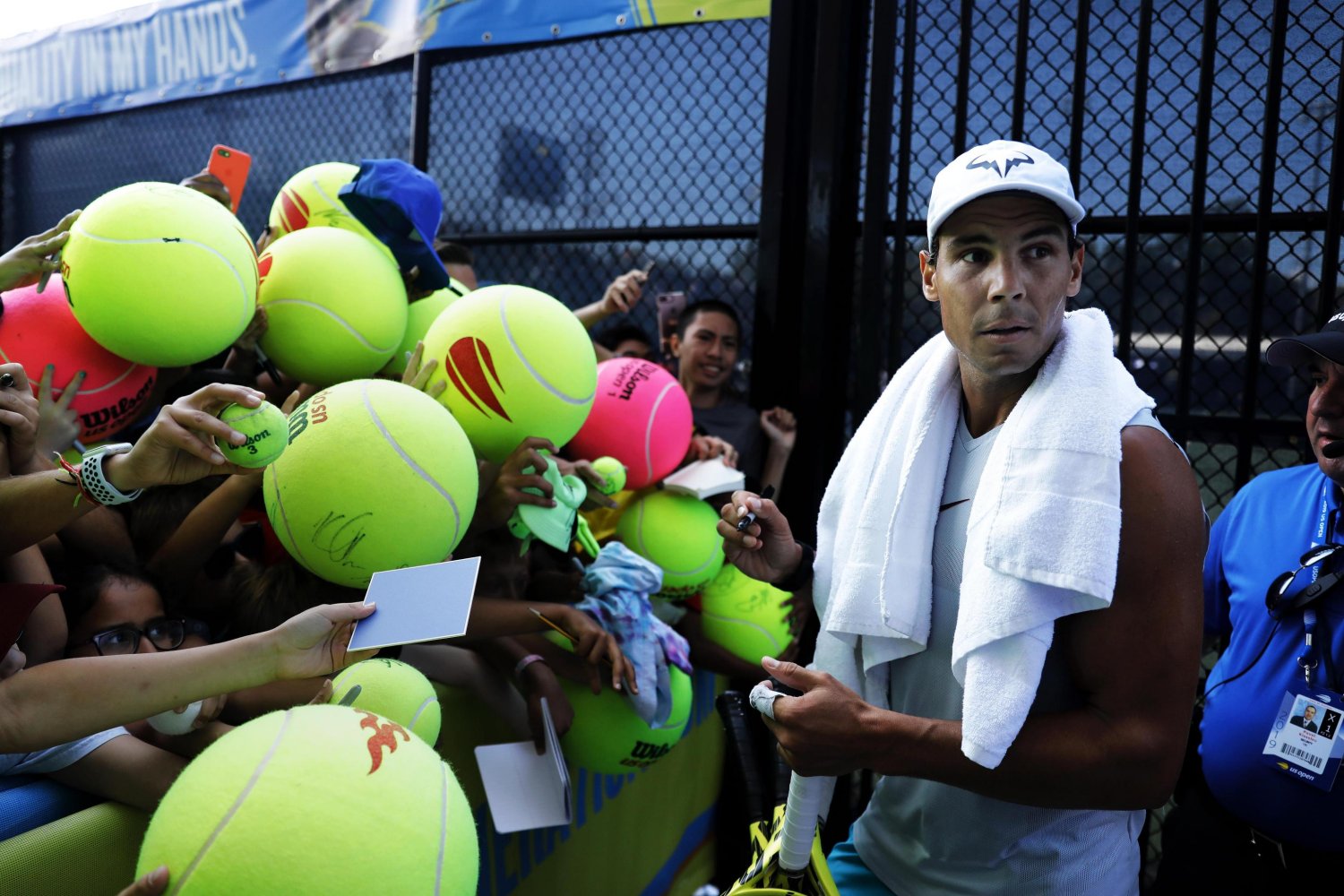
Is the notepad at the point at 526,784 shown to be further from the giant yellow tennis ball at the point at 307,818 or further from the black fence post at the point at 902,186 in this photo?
the black fence post at the point at 902,186

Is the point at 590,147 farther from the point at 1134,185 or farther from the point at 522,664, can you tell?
the point at 522,664

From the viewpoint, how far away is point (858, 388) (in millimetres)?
3494

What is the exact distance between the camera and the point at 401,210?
254 centimetres

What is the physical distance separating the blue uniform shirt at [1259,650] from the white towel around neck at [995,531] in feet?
3.65

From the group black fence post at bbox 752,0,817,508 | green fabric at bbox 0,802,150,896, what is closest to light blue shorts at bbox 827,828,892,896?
green fabric at bbox 0,802,150,896

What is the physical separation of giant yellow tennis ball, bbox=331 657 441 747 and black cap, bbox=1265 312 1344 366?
6.64ft

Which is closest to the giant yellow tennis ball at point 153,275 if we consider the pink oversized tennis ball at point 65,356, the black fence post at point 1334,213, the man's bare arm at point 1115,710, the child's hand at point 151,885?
the pink oversized tennis ball at point 65,356

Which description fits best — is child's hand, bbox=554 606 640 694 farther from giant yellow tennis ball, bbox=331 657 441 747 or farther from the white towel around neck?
the white towel around neck

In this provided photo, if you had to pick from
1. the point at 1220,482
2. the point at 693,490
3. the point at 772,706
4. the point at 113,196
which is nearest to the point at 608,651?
the point at 693,490

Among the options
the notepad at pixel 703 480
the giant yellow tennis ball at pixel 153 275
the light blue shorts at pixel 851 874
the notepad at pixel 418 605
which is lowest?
the light blue shorts at pixel 851 874

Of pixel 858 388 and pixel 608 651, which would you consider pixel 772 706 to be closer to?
pixel 608 651

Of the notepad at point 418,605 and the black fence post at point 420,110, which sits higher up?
the black fence post at point 420,110

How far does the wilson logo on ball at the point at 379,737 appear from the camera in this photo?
49.9 inches

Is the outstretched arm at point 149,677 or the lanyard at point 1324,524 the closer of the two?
the outstretched arm at point 149,677
